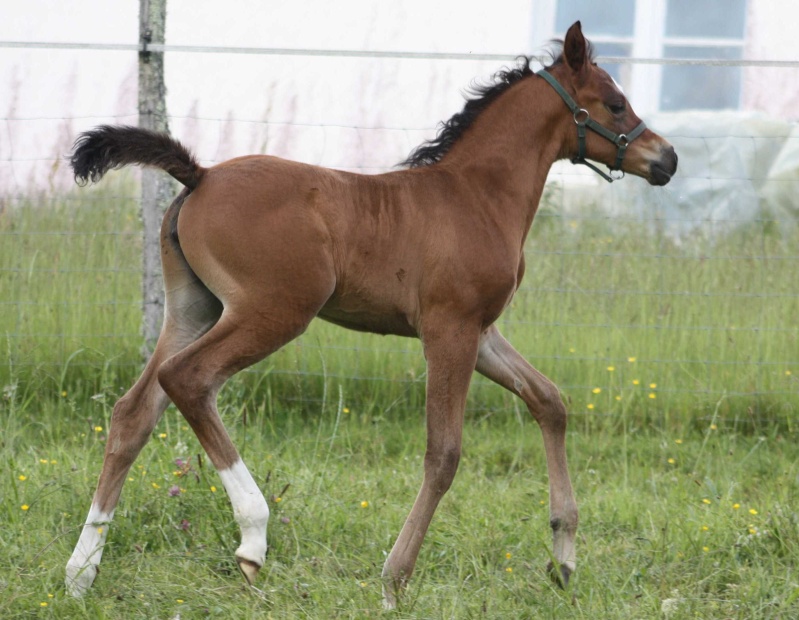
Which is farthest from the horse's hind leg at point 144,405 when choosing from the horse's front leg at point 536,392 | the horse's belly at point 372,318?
the horse's front leg at point 536,392

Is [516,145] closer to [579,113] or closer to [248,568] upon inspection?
[579,113]

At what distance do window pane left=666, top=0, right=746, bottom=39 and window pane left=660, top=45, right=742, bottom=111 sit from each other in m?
0.20

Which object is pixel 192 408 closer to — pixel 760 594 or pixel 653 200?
pixel 760 594

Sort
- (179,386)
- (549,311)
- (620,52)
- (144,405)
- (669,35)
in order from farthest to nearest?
(620,52)
(669,35)
(549,311)
(144,405)
(179,386)

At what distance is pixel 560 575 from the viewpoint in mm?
3516

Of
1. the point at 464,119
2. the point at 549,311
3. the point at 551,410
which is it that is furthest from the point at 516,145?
the point at 549,311

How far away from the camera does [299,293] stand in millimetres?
3408

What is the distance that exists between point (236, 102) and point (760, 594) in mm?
5708

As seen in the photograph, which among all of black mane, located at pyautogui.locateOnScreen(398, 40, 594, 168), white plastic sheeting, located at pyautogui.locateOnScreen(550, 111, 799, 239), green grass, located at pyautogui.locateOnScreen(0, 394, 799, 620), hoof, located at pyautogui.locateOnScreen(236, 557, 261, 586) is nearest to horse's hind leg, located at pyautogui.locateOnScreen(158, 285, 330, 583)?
hoof, located at pyautogui.locateOnScreen(236, 557, 261, 586)

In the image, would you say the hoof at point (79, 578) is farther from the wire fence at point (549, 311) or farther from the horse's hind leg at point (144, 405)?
the wire fence at point (549, 311)

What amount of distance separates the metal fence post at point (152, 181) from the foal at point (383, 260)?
1.82 meters

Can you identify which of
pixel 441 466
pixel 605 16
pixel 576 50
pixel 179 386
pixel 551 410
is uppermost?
pixel 605 16

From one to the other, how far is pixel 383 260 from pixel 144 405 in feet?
3.19

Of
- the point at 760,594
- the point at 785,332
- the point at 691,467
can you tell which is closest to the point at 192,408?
the point at 760,594
